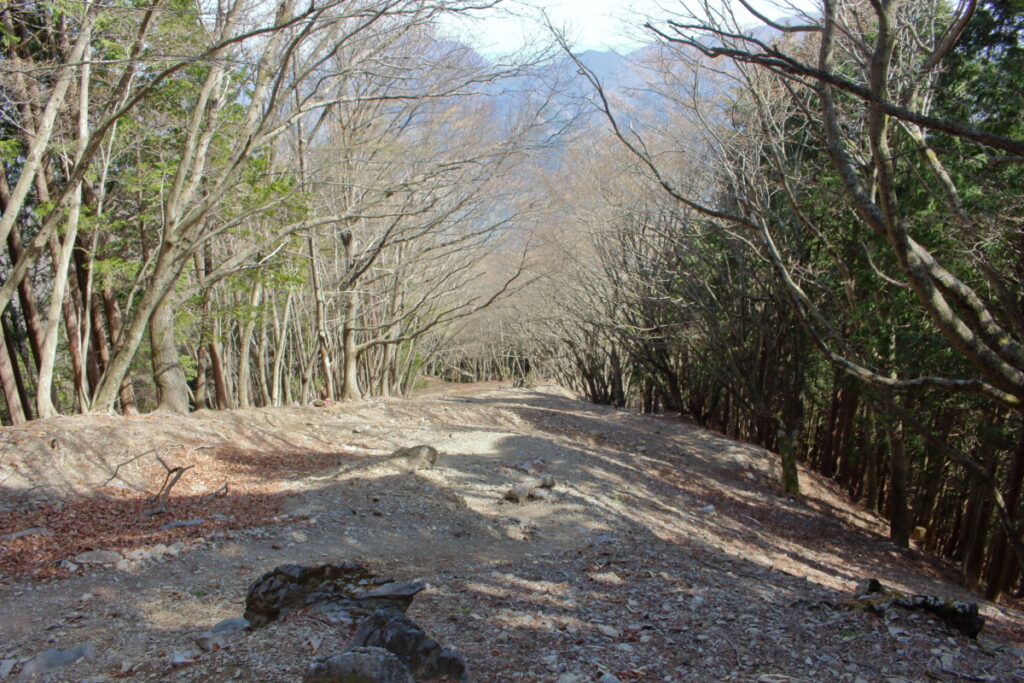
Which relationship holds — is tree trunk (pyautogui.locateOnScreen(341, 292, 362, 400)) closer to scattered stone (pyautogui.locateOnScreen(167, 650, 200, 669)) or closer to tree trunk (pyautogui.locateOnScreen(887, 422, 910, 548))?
tree trunk (pyautogui.locateOnScreen(887, 422, 910, 548))

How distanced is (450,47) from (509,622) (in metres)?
9.48

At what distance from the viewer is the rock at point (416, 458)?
8.00m

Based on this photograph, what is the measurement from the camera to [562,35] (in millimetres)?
7297

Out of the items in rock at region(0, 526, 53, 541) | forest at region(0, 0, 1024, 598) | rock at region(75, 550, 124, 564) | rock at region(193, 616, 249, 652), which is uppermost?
forest at region(0, 0, 1024, 598)

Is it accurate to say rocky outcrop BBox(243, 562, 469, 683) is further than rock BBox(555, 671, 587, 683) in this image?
No

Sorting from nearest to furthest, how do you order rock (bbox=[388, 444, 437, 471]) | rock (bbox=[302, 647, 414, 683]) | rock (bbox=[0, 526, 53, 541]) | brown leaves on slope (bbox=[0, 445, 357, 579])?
rock (bbox=[302, 647, 414, 683]) < brown leaves on slope (bbox=[0, 445, 357, 579]) < rock (bbox=[0, 526, 53, 541]) < rock (bbox=[388, 444, 437, 471])

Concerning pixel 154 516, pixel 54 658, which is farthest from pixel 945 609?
pixel 154 516

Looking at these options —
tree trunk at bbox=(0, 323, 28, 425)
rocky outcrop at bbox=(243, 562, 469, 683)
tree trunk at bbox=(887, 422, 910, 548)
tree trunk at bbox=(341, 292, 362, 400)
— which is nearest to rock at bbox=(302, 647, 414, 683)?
rocky outcrop at bbox=(243, 562, 469, 683)

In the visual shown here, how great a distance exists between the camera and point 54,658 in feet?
11.4

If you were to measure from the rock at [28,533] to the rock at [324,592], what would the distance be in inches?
102

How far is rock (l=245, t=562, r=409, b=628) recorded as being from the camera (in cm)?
386

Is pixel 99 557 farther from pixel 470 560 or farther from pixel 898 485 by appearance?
pixel 898 485

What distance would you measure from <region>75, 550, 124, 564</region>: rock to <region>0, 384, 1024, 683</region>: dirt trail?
0.07 metres

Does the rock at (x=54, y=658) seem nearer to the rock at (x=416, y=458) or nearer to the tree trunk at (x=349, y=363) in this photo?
the rock at (x=416, y=458)
